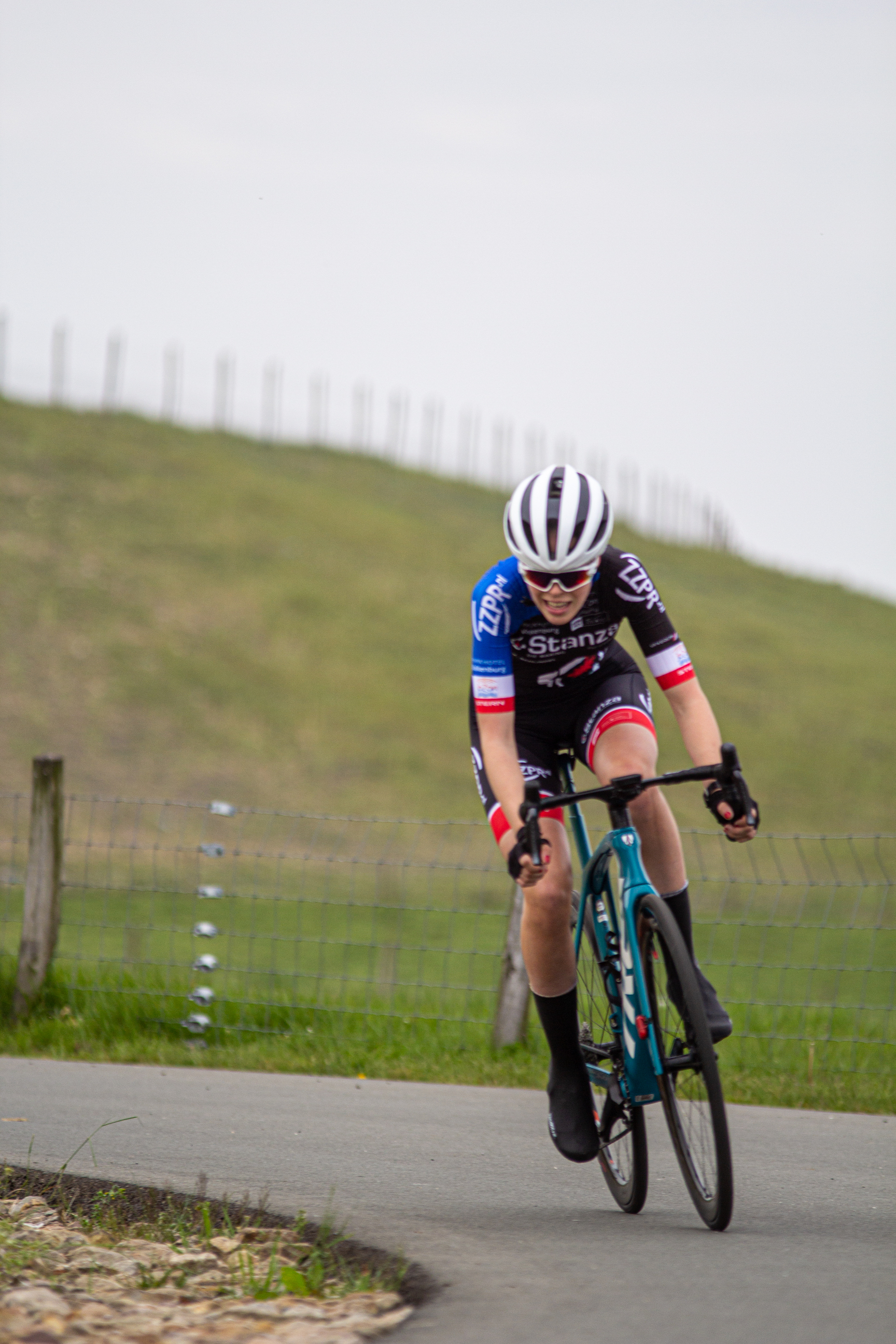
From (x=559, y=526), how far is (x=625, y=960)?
4.17 ft

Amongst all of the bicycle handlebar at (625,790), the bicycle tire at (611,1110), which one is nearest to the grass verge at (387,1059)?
the bicycle tire at (611,1110)

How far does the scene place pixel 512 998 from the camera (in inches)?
277

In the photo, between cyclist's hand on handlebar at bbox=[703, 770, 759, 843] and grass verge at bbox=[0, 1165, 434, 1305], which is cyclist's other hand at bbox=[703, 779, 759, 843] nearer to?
cyclist's hand on handlebar at bbox=[703, 770, 759, 843]

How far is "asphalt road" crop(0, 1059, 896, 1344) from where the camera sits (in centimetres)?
336

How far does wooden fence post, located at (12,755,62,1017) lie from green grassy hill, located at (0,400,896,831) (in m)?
21.6

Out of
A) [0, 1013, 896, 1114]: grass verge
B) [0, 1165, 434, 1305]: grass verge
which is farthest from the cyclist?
[0, 1013, 896, 1114]: grass verge

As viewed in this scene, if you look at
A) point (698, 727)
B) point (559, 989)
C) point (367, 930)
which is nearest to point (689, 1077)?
point (559, 989)

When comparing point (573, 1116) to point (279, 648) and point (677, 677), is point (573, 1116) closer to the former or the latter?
point (677, 677)

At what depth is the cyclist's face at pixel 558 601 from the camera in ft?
14.0

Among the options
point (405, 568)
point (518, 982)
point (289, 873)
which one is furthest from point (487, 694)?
point (405, 568)

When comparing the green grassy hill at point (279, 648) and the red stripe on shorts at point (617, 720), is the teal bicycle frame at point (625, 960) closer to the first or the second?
the red stripe on shorts at point (617, 720)

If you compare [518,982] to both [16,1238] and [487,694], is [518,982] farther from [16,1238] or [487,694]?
[16,1238]

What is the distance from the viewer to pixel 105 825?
2819 cm

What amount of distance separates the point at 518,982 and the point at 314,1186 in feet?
8.29
